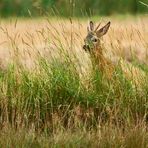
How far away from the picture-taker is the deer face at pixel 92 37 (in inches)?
252

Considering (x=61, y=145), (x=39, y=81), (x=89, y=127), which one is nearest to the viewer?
(x=61, y=145)

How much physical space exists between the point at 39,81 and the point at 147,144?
1.12 meters

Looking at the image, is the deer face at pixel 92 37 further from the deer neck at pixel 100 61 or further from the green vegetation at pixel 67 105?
the green vegetation at pixel 67 105

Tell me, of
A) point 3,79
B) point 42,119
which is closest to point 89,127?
point 42,119

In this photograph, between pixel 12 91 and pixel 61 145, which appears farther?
pixel 12 91

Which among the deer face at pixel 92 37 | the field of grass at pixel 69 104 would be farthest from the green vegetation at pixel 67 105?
the deer face at pixel 92 37

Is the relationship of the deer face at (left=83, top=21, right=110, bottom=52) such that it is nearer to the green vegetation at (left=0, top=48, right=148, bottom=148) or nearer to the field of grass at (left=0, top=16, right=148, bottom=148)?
the field of grass at (left=0, top=16, right=148, bottom=148)

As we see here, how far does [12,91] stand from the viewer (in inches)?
214

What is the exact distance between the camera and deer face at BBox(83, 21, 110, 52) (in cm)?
639

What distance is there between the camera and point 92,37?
6.83 metres

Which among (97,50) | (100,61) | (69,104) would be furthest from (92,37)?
(69,104)

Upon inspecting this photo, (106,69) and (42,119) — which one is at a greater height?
(106,69)

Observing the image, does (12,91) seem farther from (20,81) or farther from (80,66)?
(80,66)

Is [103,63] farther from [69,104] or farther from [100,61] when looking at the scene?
[69,104]
